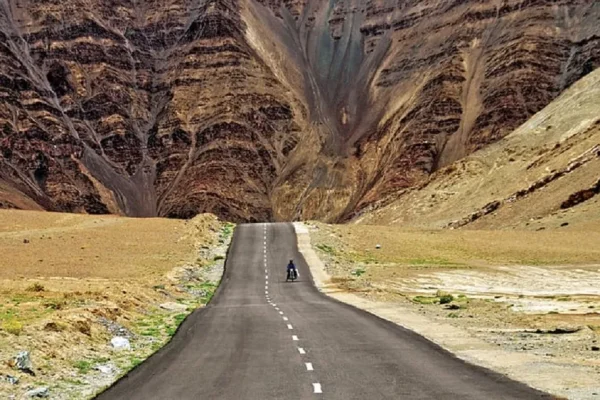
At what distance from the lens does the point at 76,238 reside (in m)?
70.5

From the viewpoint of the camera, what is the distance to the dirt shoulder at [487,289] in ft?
62.5

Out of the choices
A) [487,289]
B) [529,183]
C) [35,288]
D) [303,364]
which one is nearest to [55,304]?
[35,288]

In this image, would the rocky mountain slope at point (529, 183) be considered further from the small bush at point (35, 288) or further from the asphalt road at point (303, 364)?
the asphalt road at point (303, 364)

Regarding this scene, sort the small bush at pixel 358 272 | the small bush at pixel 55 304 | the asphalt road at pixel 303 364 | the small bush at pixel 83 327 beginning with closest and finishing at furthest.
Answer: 1. the asphalt road at pixel 303 364
2. the small bush at pixel 83 327
3. the small bush at pixel 55 304
4. the small bush at pixel 358 272

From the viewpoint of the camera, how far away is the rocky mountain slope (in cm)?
8306

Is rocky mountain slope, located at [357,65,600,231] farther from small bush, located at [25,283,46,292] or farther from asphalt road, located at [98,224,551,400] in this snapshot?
asphalt road, located at [98,224,551,400]

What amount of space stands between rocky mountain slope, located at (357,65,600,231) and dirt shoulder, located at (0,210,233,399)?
30.0m

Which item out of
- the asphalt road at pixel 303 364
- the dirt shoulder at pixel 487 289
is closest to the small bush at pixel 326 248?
the dirt shoulder at pixel 487 289

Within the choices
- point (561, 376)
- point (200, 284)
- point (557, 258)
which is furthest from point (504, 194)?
point (561, 376)

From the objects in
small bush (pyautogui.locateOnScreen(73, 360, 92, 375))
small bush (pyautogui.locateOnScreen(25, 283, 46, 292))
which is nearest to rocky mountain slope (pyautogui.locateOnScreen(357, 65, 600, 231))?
small bush (pyautogui.locateOnScreen(25, 283, 46, 292))

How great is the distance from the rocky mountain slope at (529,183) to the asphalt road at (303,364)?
174ft

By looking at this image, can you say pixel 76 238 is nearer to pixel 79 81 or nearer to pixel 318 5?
pixel 79 81

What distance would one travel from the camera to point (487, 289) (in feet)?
155

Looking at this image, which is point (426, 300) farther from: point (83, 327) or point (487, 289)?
point (83, 327)
